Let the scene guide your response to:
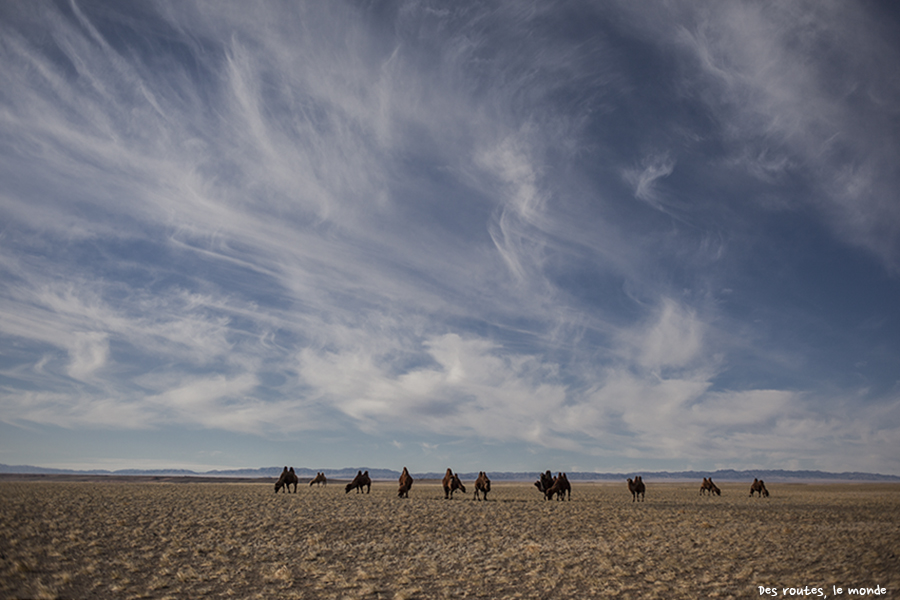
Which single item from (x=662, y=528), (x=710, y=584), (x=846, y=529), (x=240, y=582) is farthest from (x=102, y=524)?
(x=846, y=529)

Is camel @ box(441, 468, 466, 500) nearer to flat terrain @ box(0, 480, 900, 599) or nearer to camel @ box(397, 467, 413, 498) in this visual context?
camel @ box(397, 467, 413, 498)

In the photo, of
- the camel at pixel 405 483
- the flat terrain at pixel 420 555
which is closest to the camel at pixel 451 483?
the camel at pixel 405 483

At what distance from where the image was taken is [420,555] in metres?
15.7

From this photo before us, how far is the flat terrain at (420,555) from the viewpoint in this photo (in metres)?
11.7

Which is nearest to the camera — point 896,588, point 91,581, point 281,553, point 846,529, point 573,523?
point 896,588

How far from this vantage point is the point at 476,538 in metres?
18.8

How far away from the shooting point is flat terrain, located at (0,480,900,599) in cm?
1168

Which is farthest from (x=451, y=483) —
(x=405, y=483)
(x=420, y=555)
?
(x=420, y=555)

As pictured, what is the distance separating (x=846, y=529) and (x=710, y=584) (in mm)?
14911

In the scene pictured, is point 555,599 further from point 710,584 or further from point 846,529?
point 846,529

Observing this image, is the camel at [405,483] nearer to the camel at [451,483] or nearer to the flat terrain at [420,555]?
the camel at [451,483]

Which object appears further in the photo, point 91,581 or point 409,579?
point 409,579

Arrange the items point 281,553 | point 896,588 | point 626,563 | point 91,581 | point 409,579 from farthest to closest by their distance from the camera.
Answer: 1. point 281,553
2. point 626,563
3. point 409,579
4. point 91,581
5. point 896,588

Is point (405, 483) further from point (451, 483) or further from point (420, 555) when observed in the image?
point (420, 555)
